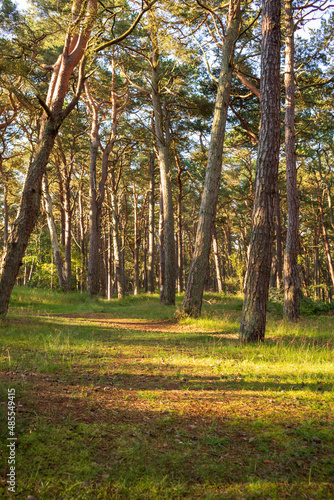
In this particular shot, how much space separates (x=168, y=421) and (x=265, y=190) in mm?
4910

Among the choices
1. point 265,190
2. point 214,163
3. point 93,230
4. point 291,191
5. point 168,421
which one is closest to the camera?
point 168,421

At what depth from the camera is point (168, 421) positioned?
310 centimetres

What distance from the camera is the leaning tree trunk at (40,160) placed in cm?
717

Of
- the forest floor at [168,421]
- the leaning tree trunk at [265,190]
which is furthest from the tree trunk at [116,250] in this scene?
the forest floor at [168,421]

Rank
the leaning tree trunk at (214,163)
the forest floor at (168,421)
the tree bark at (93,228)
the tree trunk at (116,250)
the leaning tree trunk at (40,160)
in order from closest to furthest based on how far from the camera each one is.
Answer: the forest floor at (168,421) < the leaning tree trunk at (40,160) < the leaning tree trunk at (214,163) < the tree bark at (93,228) < the tree trunk at (116,250)

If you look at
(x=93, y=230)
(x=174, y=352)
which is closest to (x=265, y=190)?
(x=174, y=352)

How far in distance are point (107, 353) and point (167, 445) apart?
10.2 ft

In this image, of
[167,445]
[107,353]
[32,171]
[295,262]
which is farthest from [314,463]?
[295,262]

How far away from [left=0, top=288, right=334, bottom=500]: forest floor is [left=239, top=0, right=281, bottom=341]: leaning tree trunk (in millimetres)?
724

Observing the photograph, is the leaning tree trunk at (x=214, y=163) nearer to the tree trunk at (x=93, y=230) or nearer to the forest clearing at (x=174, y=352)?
the forest clearing at (x=174, y=352)

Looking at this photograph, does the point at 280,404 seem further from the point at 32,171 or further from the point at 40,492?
the point at 32,171

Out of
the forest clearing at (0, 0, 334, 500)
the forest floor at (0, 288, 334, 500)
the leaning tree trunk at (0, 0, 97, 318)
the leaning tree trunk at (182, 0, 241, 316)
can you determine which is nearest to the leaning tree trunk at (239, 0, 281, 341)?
the forest clearing at (0, 0, 334, 500)

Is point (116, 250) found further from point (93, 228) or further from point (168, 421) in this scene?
point (168, 421)

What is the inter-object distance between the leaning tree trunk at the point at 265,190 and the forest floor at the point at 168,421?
28.5 inches
